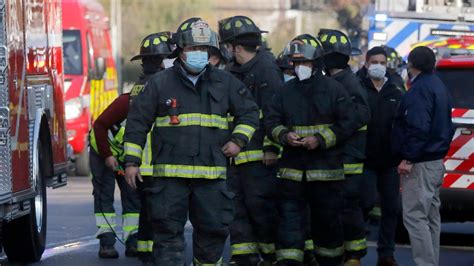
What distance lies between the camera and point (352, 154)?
439 inches

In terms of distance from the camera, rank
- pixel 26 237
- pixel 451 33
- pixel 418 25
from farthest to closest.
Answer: pixel 418 25
pixel 451 33
pixel 26 237

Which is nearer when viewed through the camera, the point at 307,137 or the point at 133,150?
the point at 133,150

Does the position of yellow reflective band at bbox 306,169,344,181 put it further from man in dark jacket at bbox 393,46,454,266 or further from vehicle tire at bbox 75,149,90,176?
vehicle tire at bbox 75,149,90,176

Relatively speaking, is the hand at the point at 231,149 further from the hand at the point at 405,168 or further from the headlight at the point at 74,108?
the headlight at the point at 74,108

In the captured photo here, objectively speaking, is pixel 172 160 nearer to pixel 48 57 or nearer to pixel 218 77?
pixel 218 77

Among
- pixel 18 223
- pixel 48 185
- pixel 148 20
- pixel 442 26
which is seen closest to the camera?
pixel 18 223

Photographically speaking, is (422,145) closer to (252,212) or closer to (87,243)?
(252,212)

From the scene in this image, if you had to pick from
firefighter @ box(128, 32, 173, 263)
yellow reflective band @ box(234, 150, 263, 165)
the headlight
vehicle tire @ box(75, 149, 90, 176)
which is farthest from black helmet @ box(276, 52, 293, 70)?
vehicle tire @ box(75, 149, 90, 176)

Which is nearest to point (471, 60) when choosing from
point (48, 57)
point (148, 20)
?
point (48, 57)

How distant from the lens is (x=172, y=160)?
29.8 feet

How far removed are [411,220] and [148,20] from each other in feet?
167

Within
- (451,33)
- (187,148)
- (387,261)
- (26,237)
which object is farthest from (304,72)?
(451,33)

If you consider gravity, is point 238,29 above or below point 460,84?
above

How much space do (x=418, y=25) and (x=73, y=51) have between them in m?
5.94
